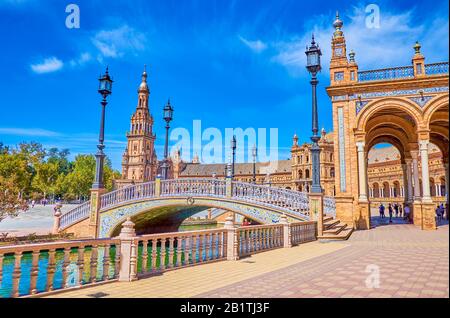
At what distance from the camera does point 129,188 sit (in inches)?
769

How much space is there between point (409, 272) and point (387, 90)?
14724 millimetres

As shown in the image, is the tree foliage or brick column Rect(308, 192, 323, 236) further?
the tree foliage

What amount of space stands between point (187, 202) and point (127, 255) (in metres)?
11.5

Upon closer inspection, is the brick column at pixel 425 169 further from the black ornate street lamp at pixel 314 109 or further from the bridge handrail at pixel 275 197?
the black ornate street lamp at pixel 314 109

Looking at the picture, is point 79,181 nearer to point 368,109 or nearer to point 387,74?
point 368,109

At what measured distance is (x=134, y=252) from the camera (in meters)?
6.55

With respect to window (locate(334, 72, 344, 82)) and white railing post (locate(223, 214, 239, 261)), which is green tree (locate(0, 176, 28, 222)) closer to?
white railing post (locate(223, 214, 239, 261))

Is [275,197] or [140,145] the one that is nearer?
[275,197]

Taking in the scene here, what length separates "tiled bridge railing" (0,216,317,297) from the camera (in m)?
5.54

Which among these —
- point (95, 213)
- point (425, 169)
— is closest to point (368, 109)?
point (425, 169)

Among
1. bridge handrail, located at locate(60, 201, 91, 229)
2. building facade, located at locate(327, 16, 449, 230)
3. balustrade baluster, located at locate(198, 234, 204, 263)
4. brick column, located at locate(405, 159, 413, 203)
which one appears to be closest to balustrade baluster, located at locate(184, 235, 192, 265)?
balustrade baluster, located at locate(198, 234, 204, 263)
